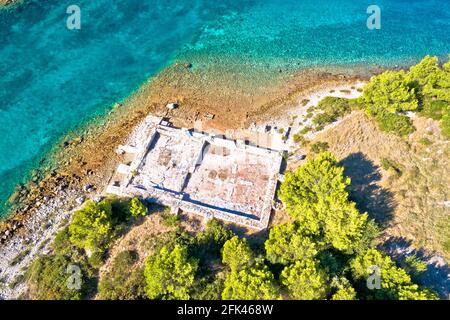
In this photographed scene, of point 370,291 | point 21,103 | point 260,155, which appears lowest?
point 370,291

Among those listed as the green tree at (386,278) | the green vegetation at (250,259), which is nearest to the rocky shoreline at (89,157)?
the green vegetation at (250,259)

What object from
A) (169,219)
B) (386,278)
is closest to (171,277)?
(169,219)

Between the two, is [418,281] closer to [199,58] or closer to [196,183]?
[196,183]

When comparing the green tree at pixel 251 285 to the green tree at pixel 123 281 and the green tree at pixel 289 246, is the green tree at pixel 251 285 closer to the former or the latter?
the green tree at pixel 289 246

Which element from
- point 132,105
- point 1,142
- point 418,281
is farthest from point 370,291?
point 1,142

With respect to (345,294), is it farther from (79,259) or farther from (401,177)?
(79,259)
